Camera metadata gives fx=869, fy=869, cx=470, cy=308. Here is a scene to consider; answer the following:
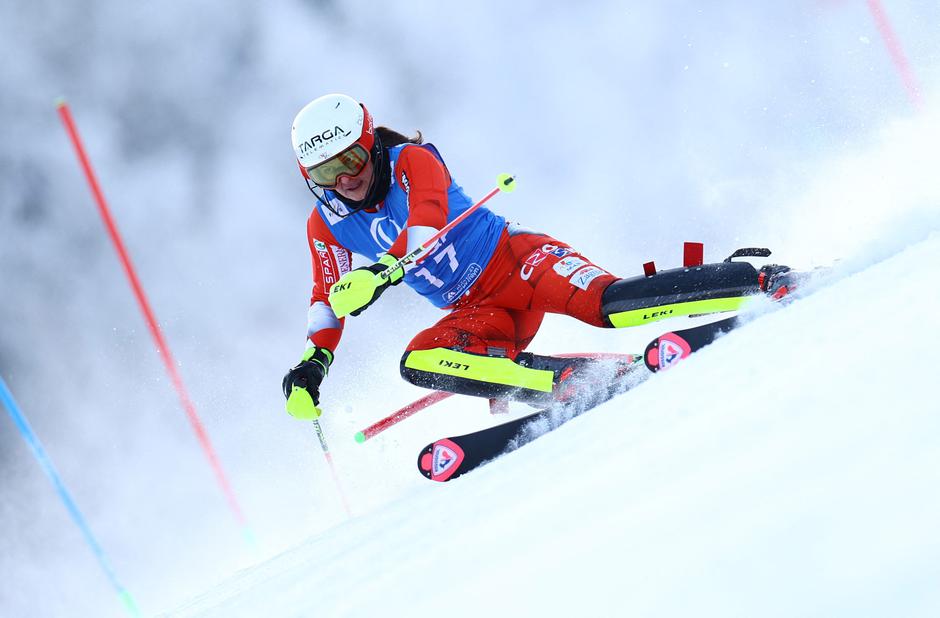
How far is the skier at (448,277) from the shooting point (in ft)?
10.7

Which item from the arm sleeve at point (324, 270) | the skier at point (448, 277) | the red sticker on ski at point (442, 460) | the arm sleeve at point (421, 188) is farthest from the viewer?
the arm sleeve at point (324, 270)

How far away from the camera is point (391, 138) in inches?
153

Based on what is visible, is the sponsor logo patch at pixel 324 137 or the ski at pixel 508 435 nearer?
the ski at pixel 508 435

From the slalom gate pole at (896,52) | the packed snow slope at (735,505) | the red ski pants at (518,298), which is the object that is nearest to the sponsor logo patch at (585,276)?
the red ski pants at (518,298)

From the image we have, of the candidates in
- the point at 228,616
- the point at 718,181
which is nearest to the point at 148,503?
the point at 718,181

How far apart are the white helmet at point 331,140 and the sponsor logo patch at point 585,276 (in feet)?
3.31

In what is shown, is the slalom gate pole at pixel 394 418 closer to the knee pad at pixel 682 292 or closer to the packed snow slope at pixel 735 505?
the knee pad at pixel 682 292

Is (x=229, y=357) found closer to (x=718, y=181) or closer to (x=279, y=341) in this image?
(x=279, y=341)

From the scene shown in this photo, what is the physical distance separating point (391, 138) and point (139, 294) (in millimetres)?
8002

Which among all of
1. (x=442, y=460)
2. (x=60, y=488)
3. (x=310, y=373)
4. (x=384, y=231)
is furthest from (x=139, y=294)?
(x=442, y=460)

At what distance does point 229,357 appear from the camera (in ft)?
38.0

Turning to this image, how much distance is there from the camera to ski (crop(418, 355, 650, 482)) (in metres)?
2.82

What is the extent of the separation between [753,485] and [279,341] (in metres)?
11.8

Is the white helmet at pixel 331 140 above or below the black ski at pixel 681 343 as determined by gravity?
above
